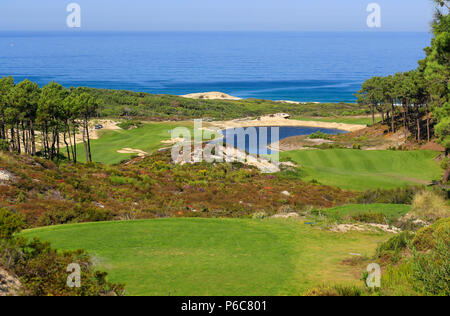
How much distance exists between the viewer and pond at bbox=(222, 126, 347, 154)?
2575 inches

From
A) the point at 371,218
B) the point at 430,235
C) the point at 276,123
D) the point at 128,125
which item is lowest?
the point at 276,123

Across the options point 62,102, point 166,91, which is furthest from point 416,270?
point 166,91

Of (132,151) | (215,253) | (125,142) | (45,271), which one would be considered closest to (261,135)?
(125,142)

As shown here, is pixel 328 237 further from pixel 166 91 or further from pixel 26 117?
pixel 166 91

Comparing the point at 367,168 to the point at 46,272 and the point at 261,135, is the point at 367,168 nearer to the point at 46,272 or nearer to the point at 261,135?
the point at 261,135

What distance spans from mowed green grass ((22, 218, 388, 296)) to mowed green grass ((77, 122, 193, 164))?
3785 centimetres

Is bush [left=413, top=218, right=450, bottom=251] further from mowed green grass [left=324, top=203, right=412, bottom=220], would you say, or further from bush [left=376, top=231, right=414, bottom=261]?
mowed green grass [left=324, top=203, right=412, bottom=220]

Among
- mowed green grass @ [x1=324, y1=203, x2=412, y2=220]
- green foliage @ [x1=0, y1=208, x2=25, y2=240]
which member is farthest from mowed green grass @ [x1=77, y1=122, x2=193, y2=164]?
green foliage @ [x1=0, y1=208, x2=25, y2=240]

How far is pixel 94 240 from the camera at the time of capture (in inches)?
531

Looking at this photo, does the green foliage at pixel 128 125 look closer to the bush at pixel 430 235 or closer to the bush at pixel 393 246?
the bush at pixel 393 246

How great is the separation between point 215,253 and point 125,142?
54.2 m

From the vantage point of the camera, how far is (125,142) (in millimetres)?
64938

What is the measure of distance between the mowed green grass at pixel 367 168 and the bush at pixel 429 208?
16285 mm
